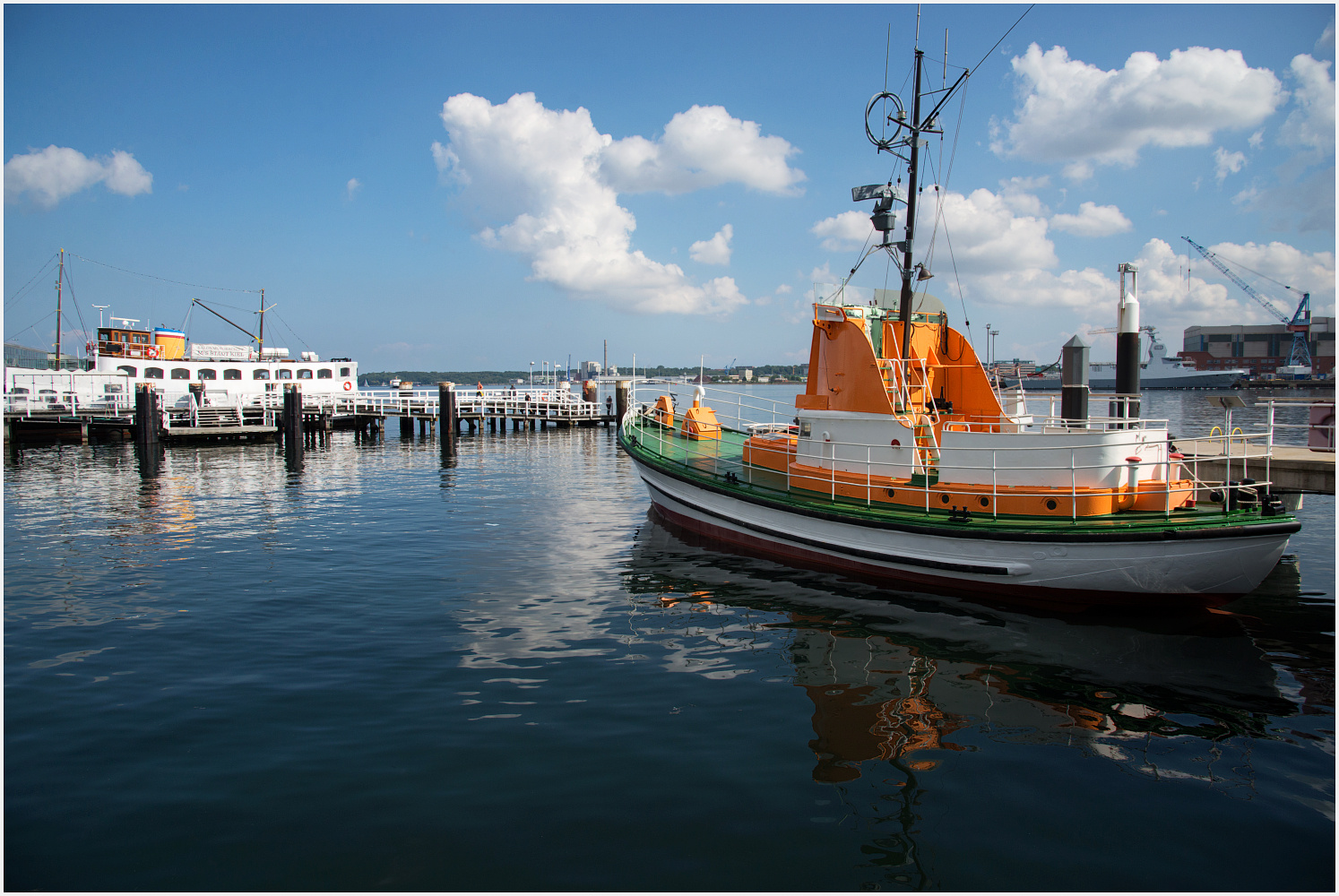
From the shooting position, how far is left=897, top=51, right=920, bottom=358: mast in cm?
1249

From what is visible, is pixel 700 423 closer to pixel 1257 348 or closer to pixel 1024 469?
pixel 1024 469

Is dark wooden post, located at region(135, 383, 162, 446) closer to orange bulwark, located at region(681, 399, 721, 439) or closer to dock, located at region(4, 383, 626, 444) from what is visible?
dock, located at region(4, 383, 626, 444)

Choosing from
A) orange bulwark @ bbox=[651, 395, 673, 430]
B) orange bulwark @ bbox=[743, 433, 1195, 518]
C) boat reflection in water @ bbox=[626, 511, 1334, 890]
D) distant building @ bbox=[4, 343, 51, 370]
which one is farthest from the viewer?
distant building @ bbox=[4, 343, 51, 370]

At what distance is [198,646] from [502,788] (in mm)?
5709

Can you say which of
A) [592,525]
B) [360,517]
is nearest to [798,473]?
[592,525]

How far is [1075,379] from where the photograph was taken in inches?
587

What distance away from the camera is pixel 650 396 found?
8950cm

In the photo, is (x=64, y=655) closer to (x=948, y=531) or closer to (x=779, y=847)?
(x=779, y=847)

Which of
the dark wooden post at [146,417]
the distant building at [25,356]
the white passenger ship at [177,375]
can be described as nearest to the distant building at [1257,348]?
the white passenger ship at [177,375]

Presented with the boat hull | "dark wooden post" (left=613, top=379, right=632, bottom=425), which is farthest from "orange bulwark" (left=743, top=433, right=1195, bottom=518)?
"dark wooden post" (left=613, top=379, right=632, bottom=425)

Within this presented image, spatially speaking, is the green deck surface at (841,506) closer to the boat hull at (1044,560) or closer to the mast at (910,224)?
the boat hull at (1044,560)

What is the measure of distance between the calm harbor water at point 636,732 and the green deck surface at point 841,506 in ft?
4.25

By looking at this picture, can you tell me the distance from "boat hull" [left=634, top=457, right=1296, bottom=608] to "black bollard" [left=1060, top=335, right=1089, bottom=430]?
190 inches

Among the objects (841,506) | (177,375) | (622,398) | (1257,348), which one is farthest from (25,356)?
(1257,348)
